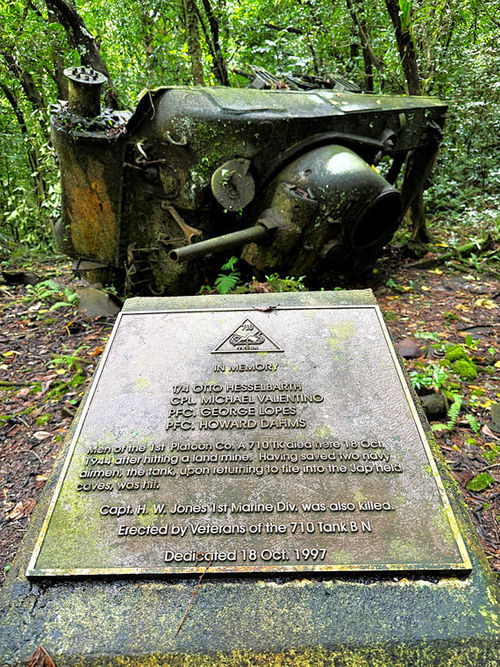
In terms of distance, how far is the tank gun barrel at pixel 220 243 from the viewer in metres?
4.67

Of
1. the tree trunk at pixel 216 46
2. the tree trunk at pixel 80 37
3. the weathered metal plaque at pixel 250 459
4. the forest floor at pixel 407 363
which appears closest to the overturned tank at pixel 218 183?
the forest floor at pixel 407 363

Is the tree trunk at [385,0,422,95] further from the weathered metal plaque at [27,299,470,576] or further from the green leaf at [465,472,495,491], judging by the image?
the green leaf at [465,472,495,491]

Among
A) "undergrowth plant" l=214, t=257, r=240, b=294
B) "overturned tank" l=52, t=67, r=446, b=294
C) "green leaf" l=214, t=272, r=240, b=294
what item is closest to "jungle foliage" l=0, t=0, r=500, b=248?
"overturned tank" l=52, t=67, r=446, b=294

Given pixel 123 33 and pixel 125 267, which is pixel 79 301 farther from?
pixel 123 33

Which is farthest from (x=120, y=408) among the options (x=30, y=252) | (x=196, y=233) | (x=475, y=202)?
(x=475, y=202)

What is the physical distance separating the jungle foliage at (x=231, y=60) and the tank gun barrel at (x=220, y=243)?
4.42 m

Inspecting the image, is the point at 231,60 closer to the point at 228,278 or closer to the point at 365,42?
the point at 365,42

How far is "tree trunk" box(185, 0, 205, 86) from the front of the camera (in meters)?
8.39

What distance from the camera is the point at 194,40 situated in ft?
28.5

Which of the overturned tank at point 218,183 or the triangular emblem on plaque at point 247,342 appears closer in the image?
the triangular emblem on plaque at point 247,342

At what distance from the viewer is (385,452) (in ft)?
6.45

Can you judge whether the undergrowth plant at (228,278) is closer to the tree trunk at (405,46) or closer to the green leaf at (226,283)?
the green leaf at (226,283)

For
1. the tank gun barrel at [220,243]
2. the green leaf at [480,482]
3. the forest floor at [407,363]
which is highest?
the tank gun barrel at [220,243]

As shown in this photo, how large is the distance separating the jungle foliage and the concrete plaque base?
6.96 m
